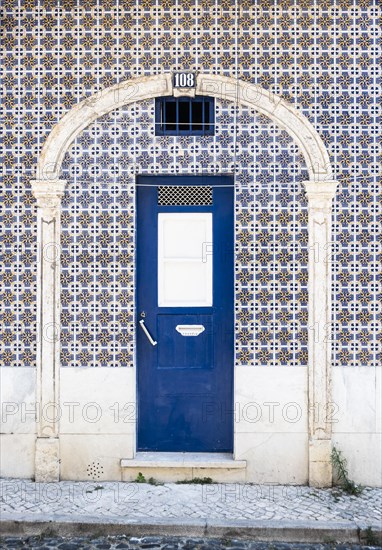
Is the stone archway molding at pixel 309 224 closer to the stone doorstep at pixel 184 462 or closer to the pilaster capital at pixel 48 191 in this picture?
the pilaster capital at pixel 48 191

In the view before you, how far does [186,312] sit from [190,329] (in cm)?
15

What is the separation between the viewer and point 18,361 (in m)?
5.60

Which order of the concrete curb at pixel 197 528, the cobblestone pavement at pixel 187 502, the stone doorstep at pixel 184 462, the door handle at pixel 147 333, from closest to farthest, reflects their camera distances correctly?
the concrete curb at pixel 197 528 < the cobblestone pavement at pixel 187 502 < the stone doorstep at pixel 184 462 < the door handle at pixel 147 333

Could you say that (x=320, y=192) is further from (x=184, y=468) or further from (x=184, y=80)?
(x=184, y=468)

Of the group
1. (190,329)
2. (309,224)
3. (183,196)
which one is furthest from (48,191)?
(309,224)

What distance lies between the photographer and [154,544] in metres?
4.60

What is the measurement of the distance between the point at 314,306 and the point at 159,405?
1.62 m

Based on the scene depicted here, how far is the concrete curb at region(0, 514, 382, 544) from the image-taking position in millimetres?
4672

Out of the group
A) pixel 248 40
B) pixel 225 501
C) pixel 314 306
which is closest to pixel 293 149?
pixel 248 40

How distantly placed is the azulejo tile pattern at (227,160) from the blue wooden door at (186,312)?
A: 0.17m

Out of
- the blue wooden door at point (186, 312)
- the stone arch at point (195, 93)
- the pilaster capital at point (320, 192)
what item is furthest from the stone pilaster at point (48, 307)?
the pilaster capital at point (320, 192)

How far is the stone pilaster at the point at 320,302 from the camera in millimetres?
5488

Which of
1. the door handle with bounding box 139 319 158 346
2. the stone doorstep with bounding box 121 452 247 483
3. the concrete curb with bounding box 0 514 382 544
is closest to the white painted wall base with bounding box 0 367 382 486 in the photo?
the stone doorstep with bounding box 121 452 247 483

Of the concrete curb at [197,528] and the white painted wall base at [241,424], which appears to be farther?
the white painted wall base at [241,424]
